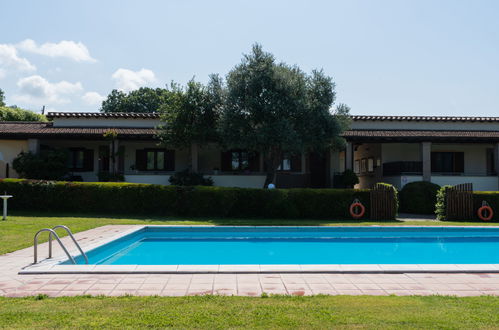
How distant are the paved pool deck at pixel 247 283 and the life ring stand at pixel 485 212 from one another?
39.4 ft

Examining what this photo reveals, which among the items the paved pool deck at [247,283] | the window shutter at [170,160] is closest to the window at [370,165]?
the window shutter at [170,160]

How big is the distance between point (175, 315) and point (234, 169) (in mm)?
19232

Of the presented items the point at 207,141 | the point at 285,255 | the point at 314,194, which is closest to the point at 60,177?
the point at 207,141

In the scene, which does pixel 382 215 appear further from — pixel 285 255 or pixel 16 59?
pixel 16 59

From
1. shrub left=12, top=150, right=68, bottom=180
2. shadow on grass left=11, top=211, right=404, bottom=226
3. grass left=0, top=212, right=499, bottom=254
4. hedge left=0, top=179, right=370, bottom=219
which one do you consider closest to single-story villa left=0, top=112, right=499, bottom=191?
shrub left=12, top=150, right=68, bottom=180

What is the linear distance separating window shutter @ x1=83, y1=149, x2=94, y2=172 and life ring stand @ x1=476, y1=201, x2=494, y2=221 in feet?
66.8

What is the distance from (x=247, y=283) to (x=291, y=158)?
18.2 meters

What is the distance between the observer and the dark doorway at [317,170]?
2392 centimetres

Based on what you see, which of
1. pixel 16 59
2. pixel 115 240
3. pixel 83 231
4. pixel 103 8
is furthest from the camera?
pixel 16 59

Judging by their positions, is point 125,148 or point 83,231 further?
point 125,148

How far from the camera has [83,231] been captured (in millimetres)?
11508

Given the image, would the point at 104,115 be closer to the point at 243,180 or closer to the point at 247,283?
the point at 243,180

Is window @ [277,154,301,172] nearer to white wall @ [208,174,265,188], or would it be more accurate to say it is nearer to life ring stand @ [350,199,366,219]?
white wall @ [208,174,265,188]

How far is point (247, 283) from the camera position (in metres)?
5.50
